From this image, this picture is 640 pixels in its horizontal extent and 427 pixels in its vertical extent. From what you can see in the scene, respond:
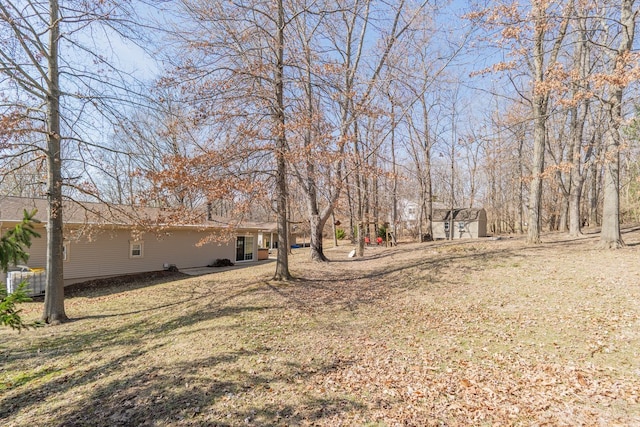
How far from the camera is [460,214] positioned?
2798cm

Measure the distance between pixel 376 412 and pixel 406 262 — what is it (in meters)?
9.04

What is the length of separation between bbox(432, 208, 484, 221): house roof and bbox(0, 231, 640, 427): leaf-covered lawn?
18.5m

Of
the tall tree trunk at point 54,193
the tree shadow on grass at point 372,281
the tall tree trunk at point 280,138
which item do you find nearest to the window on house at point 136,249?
the tall tree trunk at point 54,193

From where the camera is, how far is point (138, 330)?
7.48m

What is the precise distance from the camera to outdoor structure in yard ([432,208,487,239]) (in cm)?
2717

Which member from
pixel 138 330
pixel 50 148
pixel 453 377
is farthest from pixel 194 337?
pixel 50 148

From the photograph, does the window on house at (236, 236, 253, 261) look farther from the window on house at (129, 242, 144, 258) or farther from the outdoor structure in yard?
the outdoor structure in yard

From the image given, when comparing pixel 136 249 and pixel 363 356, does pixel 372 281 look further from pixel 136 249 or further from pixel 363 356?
pixel 136 249

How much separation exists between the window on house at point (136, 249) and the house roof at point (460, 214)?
24.1m

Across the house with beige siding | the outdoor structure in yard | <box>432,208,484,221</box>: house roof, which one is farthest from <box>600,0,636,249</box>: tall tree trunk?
<box>432,208,484,221</box>: house roof

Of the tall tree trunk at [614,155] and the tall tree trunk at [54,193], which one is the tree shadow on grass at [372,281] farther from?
the tall tree trunk at [54,193]

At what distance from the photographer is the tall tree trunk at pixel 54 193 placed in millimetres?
7953

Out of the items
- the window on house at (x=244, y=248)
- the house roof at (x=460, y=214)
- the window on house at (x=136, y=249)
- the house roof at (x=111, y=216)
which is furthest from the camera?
the house roof at (x=460, y=214)

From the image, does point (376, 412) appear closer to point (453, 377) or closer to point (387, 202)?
point (453, 377)
